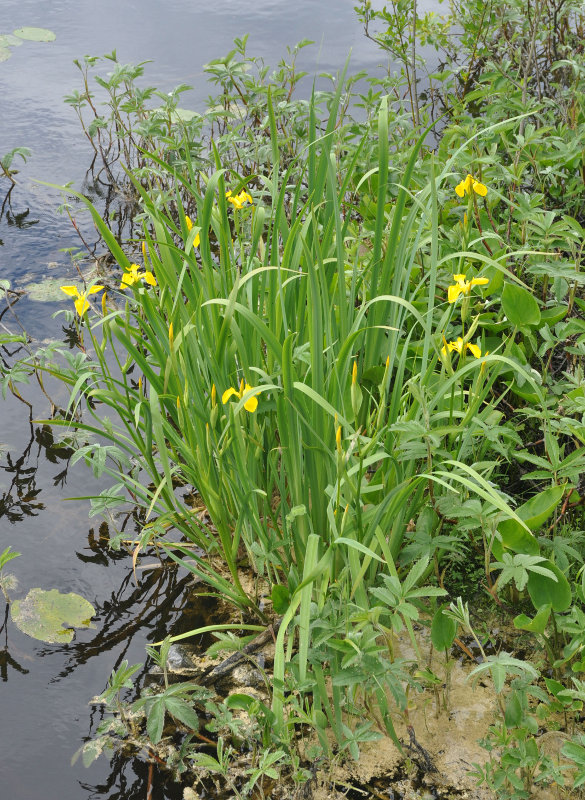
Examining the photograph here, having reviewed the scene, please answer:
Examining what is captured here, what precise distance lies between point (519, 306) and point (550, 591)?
A: 2.22 feet

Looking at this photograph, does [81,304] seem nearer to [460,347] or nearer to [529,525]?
[460,347]

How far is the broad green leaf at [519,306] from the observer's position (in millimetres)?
1701

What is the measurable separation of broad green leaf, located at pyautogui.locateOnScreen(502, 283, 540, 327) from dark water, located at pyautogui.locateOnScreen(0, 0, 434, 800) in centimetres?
83

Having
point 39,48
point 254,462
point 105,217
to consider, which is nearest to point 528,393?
point 254,462

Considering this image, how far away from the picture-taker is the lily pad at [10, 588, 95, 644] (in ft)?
5.85

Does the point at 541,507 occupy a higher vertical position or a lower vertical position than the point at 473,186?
lower

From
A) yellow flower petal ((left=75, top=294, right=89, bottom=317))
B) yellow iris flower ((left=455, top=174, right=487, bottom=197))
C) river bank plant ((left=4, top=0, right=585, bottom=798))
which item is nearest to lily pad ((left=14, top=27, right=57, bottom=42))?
river bank plant ((left=4, top=0, right=585, bottom=798))

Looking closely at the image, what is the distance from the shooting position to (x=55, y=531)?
2090mm

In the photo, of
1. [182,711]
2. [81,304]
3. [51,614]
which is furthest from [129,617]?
[81,304]

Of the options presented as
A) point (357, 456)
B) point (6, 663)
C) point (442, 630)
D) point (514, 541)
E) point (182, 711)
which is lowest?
point (6, 663)

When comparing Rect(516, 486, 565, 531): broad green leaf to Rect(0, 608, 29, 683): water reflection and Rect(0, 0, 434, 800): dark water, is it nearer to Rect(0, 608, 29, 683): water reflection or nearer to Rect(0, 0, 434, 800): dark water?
Rect(0, 0, 434, 800): dark water

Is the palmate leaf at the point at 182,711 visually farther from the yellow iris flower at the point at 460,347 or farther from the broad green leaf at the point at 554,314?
the broad green leaf at the point at 554,314

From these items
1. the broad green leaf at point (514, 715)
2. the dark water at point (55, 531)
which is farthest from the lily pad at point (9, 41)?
the broad green leaf at point (514, 715)

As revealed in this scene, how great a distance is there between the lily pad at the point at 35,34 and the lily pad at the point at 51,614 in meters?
4.74
